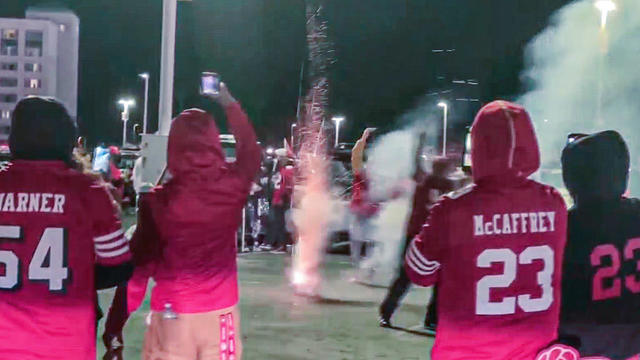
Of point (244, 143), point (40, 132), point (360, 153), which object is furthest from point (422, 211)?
point (40, 132)

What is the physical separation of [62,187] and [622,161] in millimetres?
2614

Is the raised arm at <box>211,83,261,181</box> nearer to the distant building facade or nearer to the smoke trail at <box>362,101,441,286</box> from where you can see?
the smoke trail at <box>362,101,441,286</box>

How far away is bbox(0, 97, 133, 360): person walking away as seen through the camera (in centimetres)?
360

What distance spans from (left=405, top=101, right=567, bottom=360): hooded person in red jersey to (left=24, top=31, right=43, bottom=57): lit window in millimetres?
150317

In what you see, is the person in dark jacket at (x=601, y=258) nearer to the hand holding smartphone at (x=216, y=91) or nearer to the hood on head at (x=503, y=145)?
the hood on head at (x=503, y=145)

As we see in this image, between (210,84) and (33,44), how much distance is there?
15072 cm

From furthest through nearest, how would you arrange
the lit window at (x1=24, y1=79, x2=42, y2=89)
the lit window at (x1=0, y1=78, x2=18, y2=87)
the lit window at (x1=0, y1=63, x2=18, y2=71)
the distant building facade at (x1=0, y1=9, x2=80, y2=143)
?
the lit window at (x1=0, y1=78, x2=18, y2=87) → the lit window at (x1=24, y1=79, x2=42, y2=89) → the lit window at (x1=0, y1=63, x2=18, y2=71) → the distant building facade at (x1=0, y1=9, x2=80, y2=143)

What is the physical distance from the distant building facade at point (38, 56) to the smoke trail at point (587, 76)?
124 meters

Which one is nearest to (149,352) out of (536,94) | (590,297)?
(590,297)

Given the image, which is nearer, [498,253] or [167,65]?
[498,253]

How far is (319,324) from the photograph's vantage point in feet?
29.7

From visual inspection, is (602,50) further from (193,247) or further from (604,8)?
(193,247)

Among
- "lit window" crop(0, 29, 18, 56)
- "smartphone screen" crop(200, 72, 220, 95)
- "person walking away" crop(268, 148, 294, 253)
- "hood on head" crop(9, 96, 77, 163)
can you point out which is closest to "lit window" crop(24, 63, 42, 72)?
"lit window" crop(0, 29, 18, 56)

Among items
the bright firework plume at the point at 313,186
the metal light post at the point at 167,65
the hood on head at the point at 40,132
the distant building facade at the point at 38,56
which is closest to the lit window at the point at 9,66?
the distant building facade at the point at 38,56
